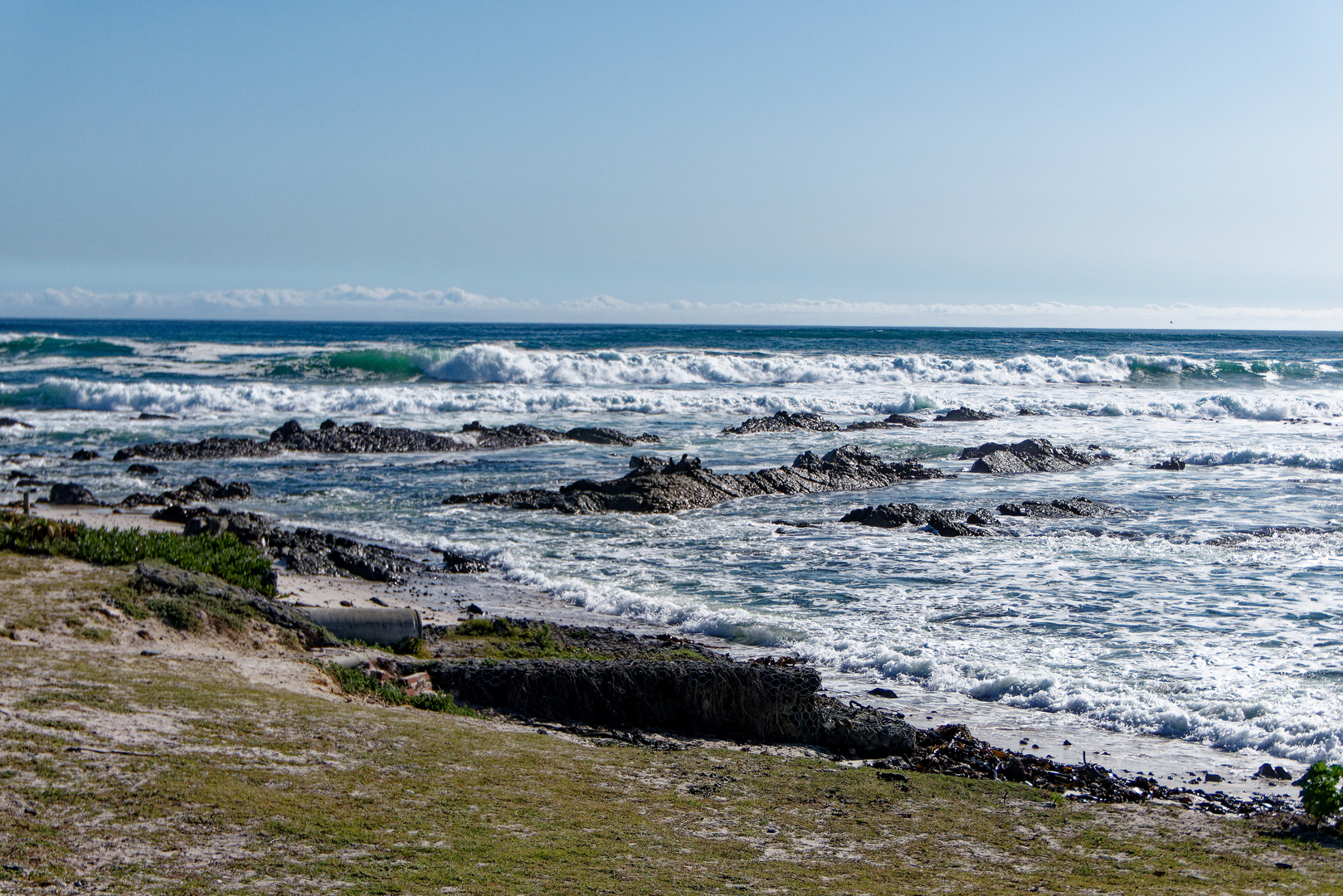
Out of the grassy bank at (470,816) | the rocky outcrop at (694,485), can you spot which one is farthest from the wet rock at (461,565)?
the grassy bank at (470,816)

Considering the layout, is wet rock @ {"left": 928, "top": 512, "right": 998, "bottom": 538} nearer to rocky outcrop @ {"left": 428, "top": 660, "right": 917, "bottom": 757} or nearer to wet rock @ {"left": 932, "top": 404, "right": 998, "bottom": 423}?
rocky outcrop @ {"left": 428, "top": 660, "right": 917, "bottom": 757}

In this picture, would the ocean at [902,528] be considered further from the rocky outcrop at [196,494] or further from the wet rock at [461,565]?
the rocky outcrop at [196,494]

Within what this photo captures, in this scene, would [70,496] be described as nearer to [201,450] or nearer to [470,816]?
[201,450]

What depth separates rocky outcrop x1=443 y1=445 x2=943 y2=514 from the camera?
17.8 m

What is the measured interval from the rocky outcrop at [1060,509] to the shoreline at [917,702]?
916 centimetres

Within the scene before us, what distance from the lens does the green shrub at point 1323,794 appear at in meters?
5.37

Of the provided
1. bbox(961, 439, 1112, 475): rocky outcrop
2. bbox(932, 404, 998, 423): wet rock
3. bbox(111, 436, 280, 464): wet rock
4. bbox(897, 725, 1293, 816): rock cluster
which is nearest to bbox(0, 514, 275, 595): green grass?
bbox(897, 725, 1293, 816): rock cluster

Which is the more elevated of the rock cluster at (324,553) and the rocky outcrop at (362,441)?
the rocky outcrop at (362,441)

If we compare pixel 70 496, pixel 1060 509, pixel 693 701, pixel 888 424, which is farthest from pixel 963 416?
pixel 693 701

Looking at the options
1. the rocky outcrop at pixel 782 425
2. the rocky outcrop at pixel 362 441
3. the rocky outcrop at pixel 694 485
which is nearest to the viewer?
the rocky outcrop at pixel 694 485

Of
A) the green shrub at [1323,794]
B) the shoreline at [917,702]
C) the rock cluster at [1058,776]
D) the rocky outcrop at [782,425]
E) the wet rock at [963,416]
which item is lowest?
the shoreline at [917,702]

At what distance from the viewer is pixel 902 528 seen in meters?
16.2

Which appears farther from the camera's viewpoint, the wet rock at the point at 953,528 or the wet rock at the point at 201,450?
the wet rock at the point at 201,450

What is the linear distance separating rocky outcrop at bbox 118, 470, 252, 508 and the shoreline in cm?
711
